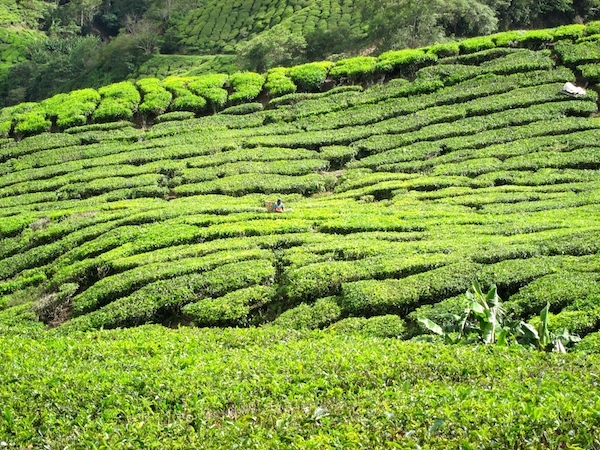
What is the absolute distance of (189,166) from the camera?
109 feet

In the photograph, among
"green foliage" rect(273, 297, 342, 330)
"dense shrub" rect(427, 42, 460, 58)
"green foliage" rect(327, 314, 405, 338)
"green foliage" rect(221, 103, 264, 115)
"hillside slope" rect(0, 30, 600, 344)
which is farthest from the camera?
"dense shrub" rect(427, 42, 460, 58)

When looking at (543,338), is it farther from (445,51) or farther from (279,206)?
(445,51)

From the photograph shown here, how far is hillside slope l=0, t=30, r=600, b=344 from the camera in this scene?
58.0 ft

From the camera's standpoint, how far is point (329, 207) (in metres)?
25.9

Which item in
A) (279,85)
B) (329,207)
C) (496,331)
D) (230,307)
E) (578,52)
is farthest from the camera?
(279,85)

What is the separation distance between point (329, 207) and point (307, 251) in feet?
18.9

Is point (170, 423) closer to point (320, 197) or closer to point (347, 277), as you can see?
point (347, 277)

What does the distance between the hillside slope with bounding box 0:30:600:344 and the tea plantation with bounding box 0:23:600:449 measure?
0.40 ft

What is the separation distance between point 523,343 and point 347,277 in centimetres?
691

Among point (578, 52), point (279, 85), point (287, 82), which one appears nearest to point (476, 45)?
point (578, 52)

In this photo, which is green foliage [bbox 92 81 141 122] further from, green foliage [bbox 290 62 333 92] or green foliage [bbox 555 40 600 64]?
green foliage [bbox 555 40 600 64]

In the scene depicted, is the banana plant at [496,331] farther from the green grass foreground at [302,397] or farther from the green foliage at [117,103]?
the green foliage at [117,103]

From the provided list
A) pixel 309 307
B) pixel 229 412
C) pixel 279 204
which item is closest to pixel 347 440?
pixel 229 412

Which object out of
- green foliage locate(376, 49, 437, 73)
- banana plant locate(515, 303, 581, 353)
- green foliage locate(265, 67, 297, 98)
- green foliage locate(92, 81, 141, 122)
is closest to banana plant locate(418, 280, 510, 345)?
banana plant locate(515, 303, 581, 353)
